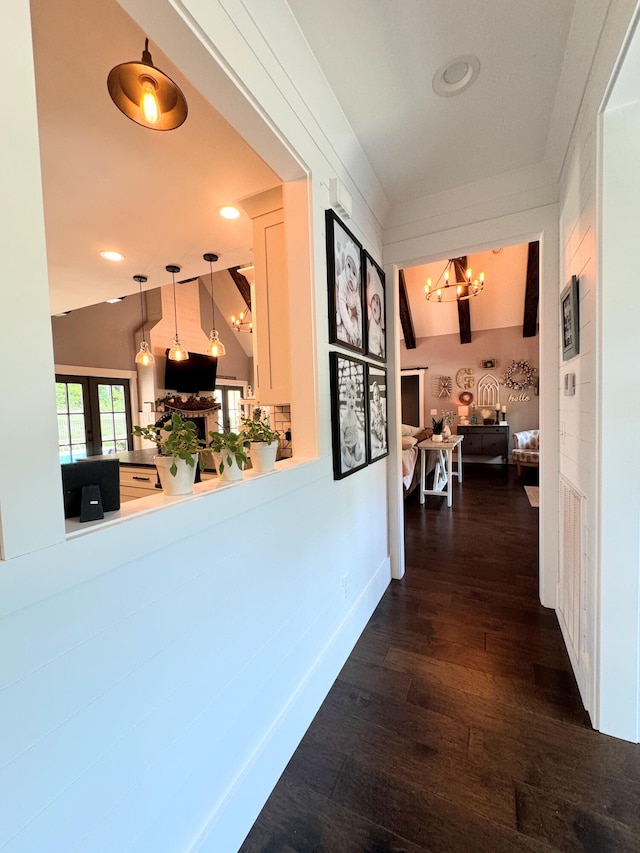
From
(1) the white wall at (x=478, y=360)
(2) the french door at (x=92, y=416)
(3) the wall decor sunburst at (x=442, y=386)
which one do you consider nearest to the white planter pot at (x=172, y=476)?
(2) the french door at (x=92, y=416)

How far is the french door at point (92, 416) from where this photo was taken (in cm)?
581

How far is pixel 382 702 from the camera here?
1.65 metres

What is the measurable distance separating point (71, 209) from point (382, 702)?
332 centimetres

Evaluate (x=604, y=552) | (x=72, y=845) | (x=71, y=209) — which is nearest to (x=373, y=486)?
(x=604, y=552)

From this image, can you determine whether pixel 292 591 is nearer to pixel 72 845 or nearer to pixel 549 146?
pixel 72 845

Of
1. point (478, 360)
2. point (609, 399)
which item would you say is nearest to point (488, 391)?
point (478, 360)

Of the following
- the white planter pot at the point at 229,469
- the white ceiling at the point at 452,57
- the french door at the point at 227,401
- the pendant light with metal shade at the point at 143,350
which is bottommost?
the white planter pot at the point at 229,469

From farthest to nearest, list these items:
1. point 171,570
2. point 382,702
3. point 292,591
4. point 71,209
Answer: point 71,209 < point 382,702 < point 292,591 < point 171,570

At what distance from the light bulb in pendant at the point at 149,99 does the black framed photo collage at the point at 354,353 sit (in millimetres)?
794

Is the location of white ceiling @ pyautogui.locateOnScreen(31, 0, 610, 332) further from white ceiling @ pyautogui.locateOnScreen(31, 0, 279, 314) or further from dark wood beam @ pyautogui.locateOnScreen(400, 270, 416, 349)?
dark wood beam @ pyautogui.locateOnScreen(400, 270, 416, 349)

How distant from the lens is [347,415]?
6.27ft

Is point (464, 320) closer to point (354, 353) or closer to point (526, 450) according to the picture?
point (526, 450)

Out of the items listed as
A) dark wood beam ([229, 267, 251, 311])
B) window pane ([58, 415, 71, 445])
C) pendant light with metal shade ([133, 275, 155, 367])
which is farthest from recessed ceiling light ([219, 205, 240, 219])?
window pane ([58, 415, 71, 445])

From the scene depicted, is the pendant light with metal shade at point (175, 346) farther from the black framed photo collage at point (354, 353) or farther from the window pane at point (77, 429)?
the window pane at point (77, 429)
